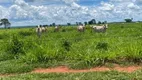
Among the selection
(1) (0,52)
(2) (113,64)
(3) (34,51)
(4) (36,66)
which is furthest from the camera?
(1) (0,52)

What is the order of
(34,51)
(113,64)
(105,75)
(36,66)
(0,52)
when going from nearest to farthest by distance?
(105,75), (113,64), (36,66), (34,51), (0,52)

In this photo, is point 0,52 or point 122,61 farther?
point 0,52

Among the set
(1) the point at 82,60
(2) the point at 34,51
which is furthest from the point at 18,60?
(1) the point at 82,60

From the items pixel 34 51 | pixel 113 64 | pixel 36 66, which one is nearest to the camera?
pixel 113 64

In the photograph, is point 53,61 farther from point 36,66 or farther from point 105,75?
point 105,75

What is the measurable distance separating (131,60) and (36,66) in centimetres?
328

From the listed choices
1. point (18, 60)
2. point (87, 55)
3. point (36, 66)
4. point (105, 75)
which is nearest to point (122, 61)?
point (87, 55)

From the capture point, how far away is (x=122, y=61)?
40.2 ft

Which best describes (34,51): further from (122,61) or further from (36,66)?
(122,61)

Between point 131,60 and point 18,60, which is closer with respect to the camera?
point 131,60

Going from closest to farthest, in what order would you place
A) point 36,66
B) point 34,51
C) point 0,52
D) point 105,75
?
point 105,75 → point 36,66 → point 34,51 → point 0,52

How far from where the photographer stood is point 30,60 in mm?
13508

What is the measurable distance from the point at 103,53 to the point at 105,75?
245cm

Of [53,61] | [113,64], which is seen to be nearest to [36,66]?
[53,61]
